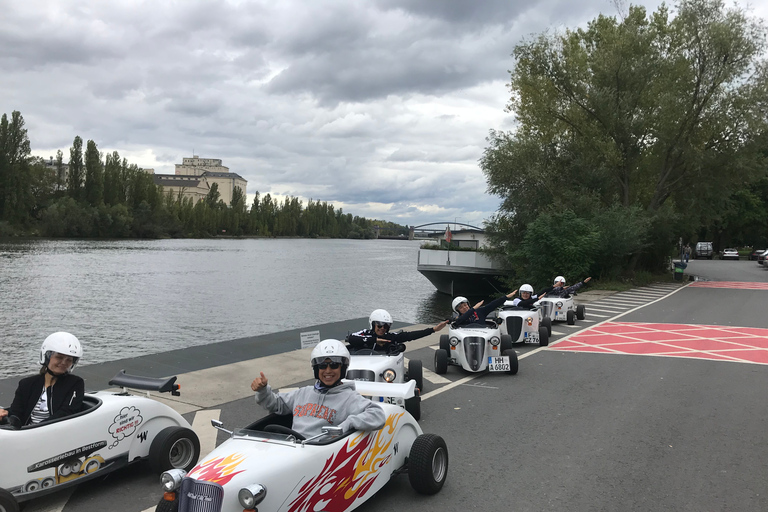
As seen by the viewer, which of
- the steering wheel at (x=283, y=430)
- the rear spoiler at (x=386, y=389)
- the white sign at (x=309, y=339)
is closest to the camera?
the steering wheel at (x=283, y=430)

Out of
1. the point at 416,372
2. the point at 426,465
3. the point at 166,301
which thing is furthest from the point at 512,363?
the point at 166,301

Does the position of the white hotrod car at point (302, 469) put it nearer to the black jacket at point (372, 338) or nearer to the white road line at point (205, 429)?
the white road line at point (205, 429)

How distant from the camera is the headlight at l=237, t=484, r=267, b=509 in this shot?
152 inches

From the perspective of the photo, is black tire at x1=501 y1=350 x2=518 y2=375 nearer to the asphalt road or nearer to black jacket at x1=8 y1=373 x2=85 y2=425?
the asphalt road

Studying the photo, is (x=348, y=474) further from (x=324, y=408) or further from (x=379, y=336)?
(x=379, y=336)

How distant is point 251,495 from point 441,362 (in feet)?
24.3

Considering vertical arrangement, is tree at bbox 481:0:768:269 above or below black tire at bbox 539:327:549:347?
above

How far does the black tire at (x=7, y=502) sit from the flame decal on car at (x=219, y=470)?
1.60 m

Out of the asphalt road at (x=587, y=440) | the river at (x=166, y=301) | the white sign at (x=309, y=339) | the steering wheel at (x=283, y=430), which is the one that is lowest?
the river at (x=166, y=301)

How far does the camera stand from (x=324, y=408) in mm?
5199

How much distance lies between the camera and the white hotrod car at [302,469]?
13.0 feet

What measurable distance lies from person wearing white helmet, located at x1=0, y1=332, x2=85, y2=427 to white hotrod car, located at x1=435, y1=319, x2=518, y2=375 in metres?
6.77

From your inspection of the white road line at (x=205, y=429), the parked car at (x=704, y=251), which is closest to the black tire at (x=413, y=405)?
the white road line at (x=205, y=429)

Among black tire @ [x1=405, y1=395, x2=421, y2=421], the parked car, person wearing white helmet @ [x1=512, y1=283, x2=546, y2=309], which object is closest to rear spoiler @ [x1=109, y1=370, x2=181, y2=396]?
black tire @ [x1=405, y1=395, x2=421, y2=421]
